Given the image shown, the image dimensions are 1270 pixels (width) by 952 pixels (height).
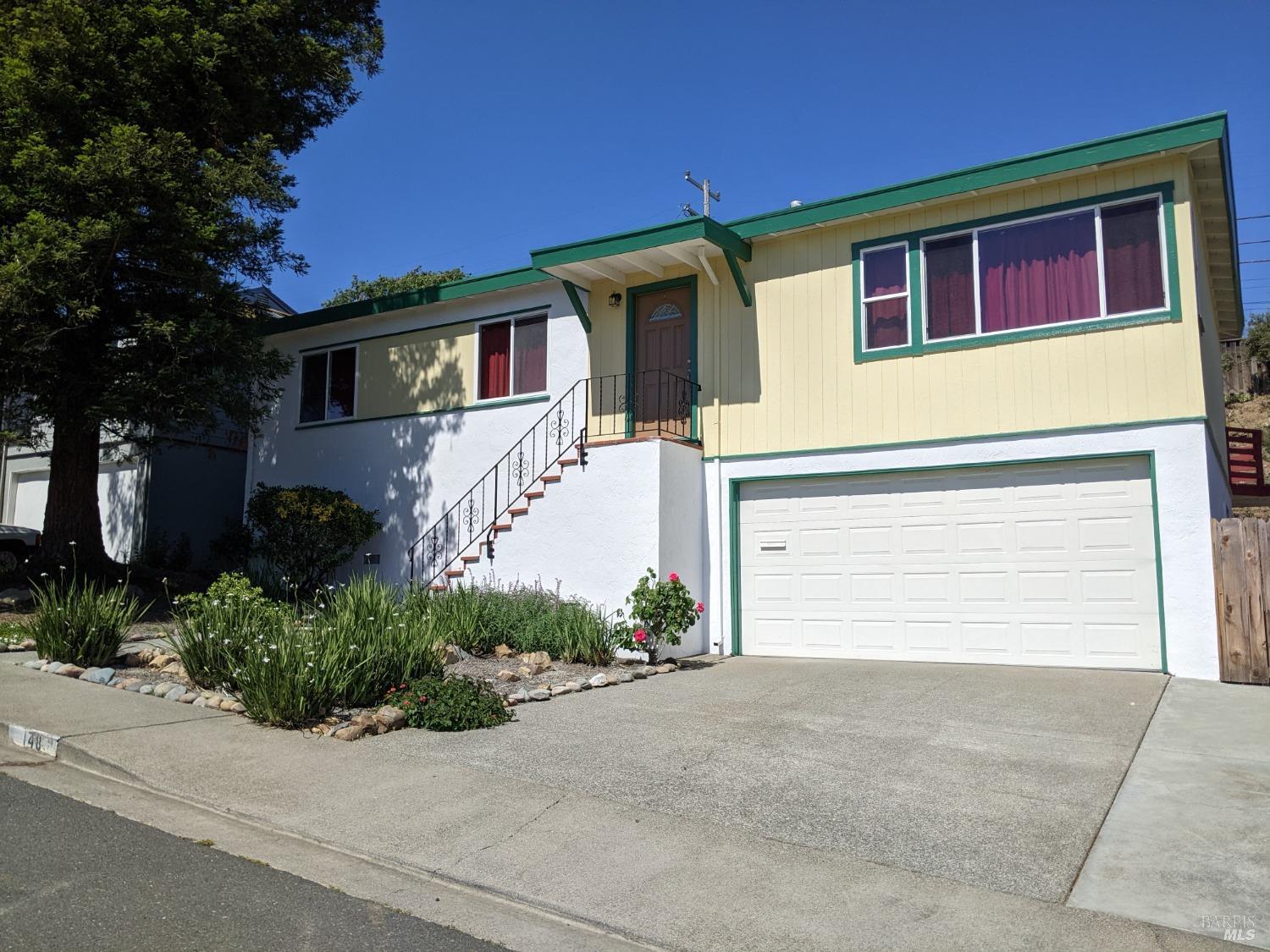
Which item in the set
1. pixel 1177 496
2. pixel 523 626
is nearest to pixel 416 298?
pixel 523 626

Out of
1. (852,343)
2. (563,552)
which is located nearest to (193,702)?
(563,552)

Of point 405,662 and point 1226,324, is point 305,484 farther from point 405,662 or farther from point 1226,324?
point 1226,324

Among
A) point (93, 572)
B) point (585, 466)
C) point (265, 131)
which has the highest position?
point (265, 131)

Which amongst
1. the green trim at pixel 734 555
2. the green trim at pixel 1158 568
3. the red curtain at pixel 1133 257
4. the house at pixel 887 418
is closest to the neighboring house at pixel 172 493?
the house at pixel 887 418

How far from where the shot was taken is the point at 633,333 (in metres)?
13.4

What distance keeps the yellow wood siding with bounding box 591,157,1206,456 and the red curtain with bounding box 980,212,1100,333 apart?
245 mm

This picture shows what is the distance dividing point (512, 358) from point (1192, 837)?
448 inches

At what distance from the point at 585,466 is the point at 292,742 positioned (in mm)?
6053

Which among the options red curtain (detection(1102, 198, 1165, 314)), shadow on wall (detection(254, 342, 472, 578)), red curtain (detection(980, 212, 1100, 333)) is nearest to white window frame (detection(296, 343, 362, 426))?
shadow on wall (detection(254, 342, 472, 578))

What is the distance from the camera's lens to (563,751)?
6.71 meters

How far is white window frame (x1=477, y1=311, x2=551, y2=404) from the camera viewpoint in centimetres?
1409

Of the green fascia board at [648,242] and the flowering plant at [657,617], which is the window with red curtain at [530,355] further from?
the flowering plant at [657,617]

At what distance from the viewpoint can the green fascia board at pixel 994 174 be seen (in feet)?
31.7

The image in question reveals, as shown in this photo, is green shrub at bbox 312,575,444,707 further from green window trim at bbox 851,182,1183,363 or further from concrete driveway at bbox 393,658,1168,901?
green window trim at bbox 851,182,1183,363
